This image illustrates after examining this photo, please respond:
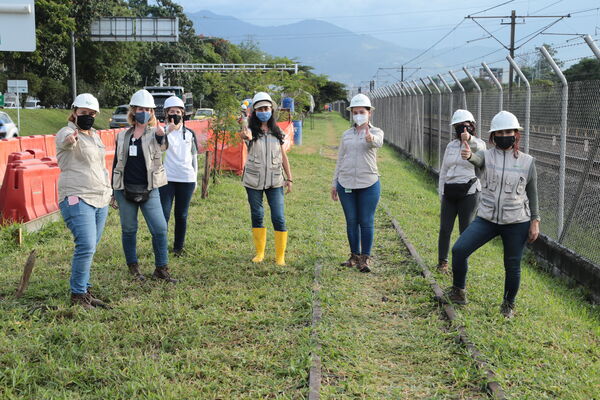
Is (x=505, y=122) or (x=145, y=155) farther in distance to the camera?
(x=145, y=155)

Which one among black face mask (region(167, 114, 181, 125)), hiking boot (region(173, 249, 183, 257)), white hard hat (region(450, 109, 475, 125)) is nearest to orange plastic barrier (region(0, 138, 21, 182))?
hiking boot (region(173, 249, 183, 257))

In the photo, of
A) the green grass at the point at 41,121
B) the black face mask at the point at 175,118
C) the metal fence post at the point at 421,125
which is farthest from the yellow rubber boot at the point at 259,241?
the green grass at the point at 41,121

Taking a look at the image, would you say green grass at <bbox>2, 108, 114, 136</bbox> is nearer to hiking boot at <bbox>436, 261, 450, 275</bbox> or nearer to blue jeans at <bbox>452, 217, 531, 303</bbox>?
hiking boot at <bbox>436, 261, 450, 275</bbox>

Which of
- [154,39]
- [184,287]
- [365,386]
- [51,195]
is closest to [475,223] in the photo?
[365,386]

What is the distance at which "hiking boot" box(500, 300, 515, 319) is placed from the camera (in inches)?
241

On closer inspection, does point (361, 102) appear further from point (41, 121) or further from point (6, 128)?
point (41, 121)

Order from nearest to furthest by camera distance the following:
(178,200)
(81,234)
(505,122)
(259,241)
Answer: (505,122), (81,234), (259,241), (178,200)

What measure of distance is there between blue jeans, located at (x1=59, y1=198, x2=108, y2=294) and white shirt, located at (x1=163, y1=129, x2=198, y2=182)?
1868 millimetres

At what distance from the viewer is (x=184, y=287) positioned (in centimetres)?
689

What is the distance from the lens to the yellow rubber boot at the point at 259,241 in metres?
7.90

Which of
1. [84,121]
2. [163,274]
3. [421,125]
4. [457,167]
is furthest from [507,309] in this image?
[421,125]

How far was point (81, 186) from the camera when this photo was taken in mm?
5945

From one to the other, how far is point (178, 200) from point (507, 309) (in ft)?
13.3

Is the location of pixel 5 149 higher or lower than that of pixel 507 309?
higher
